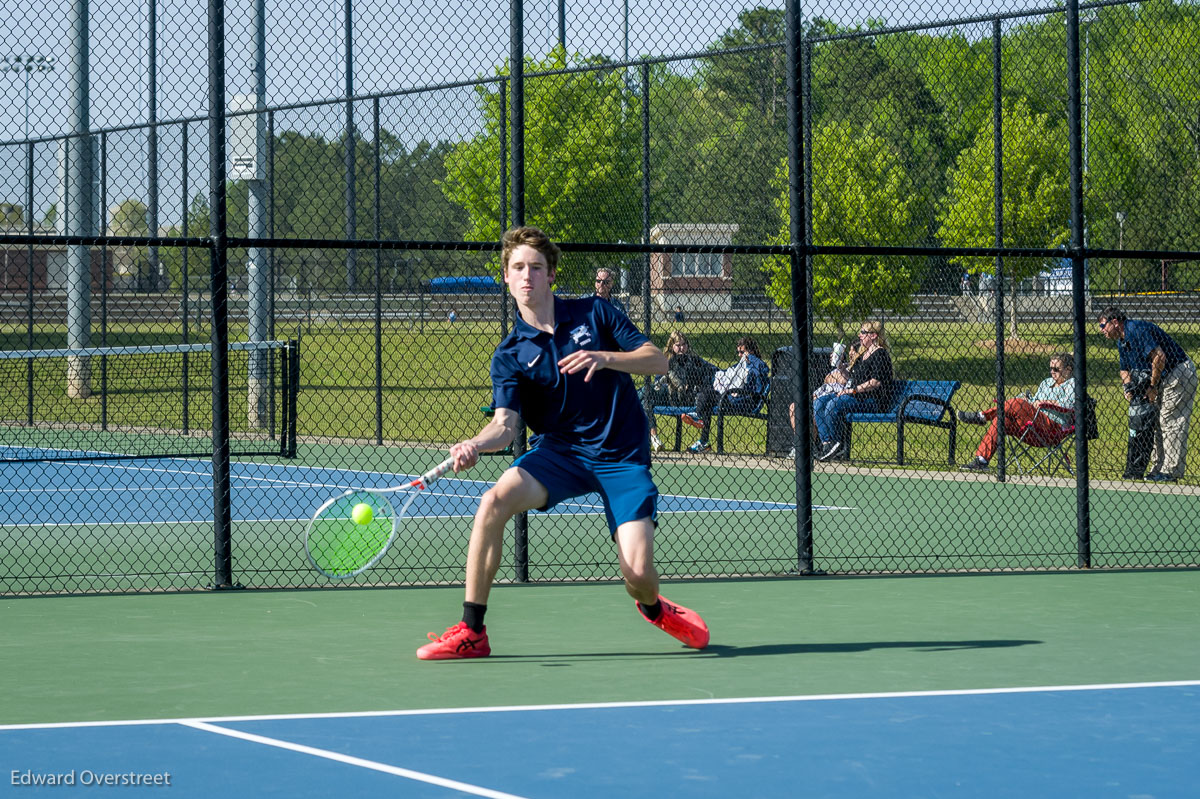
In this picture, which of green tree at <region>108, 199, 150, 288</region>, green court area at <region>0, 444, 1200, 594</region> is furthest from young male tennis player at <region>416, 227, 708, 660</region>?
green tree at <region>108, 199, 150, 288</region>

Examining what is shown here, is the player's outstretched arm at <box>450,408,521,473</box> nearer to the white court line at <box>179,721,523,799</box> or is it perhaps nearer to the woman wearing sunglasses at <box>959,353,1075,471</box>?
the white court line at <box>179,721,523,799</box>

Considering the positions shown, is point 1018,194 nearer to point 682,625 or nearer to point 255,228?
point 255,228

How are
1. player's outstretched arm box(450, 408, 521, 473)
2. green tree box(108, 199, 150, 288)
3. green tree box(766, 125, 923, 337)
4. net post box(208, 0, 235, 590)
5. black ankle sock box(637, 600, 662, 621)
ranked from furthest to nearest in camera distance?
green tree box(766, 125, 923, 337) < green tree box(108, 199, 150, 288) < net post box(208, 0, 235, 590) < black ankle sock box(637, 600, 662, 621) < player's outstretched arm box(450, 408, 521, 473)

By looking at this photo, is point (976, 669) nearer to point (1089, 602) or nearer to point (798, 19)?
point (1089, 602)

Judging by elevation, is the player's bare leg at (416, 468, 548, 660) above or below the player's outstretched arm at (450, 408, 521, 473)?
below

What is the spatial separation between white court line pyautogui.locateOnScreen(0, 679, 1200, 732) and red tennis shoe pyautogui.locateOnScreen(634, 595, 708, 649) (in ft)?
2.63

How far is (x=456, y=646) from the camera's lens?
20.9 feet

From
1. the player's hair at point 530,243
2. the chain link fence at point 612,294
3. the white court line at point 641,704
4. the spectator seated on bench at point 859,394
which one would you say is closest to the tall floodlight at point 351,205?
the chain link fence at point 612,294

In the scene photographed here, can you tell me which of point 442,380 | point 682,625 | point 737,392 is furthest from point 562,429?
point 442,380

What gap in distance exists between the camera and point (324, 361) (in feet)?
62.1

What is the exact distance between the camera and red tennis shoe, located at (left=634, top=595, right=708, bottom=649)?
6.53 m

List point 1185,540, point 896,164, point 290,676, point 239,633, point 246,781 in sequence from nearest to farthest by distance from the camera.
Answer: point 246,781, point 290,676, point 239,633, point 1185,540, point 896,164

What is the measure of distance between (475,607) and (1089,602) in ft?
10.4

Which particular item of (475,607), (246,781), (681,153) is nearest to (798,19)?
(475,607)
